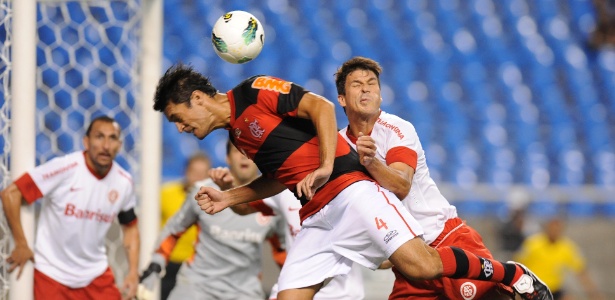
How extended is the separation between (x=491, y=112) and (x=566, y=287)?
113 inches

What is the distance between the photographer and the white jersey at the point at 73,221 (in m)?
6.30

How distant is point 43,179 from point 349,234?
7.37ft

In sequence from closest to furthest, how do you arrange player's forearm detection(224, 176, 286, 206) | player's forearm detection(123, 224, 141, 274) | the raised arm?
the raised arm → player's forearm detection(224, 176, 286, 206) → player's forearm detection(123, 224, 141, 274)

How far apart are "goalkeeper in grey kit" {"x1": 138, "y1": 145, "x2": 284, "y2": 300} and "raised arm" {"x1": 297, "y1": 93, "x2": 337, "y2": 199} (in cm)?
190

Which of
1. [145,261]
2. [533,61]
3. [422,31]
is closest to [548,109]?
[533,61]

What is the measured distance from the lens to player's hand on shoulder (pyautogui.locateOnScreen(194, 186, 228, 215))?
5.07 m

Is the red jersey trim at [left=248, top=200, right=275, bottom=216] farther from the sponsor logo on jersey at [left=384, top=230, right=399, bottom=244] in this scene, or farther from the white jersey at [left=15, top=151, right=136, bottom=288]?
the sponsor logo on jersey at [left=384, top=230, right=399, bottom=244]

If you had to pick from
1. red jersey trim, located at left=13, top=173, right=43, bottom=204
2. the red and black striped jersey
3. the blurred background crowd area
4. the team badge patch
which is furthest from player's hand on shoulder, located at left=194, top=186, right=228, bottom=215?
the blurred background crowd area

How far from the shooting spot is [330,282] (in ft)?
19.1

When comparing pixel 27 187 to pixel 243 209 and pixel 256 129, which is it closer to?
pixel 243 209

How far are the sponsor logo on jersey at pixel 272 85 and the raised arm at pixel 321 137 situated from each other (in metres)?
0.14

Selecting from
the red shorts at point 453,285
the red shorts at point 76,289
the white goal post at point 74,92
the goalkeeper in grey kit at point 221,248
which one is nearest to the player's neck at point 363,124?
the red shorts at point 453,285

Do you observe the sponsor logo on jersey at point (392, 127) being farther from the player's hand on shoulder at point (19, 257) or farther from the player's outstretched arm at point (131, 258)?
the player's hand on shoulder at point (19, 257)

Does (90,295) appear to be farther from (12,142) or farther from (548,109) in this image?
(548,109)
